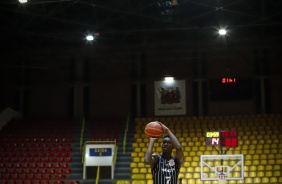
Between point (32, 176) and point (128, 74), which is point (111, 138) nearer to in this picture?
point (32, 176)

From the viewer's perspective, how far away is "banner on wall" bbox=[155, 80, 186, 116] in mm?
23172

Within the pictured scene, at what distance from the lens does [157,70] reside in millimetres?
23812

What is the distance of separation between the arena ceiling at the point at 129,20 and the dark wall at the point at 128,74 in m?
0.61

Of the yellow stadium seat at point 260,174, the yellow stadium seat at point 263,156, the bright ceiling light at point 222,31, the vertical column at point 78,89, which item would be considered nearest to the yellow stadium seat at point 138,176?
the yellow stadium seat at point 260,174

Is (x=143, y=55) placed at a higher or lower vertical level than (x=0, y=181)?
higher

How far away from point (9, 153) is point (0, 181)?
1893mm

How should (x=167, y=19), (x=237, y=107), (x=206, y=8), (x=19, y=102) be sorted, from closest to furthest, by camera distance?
1. (x=206, y=8)
2. (x=167, y=19)
3. (x=237, y=107)
4. (x=19, y=102)

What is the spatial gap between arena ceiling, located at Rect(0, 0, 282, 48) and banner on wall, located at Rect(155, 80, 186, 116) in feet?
7.64

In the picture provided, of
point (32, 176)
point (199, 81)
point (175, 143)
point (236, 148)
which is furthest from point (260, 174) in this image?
point (175, 143)

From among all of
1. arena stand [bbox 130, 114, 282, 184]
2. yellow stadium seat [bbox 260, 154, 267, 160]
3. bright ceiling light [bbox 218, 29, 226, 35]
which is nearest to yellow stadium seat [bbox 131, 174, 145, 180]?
arena stand [bbox 130, 114, 282, 184]

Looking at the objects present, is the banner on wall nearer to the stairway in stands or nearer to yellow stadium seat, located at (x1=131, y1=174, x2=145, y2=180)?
the stairway in stands

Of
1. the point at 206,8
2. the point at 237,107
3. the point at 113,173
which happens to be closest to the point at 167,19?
the point at 206,8

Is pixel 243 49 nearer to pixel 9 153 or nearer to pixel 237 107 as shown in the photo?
pixel 237 107

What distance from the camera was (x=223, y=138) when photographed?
15.5 meters
